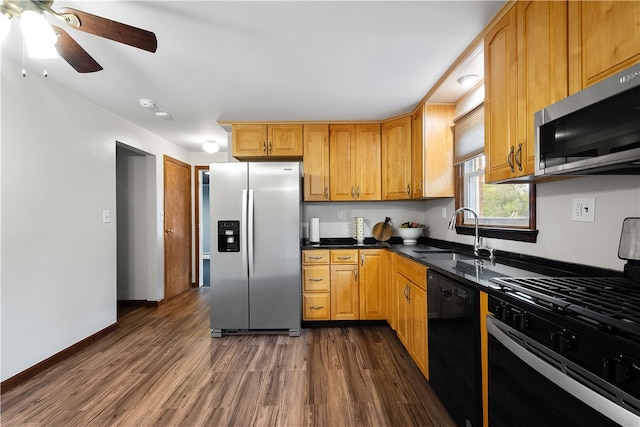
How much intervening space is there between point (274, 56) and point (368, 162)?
68.4 inches

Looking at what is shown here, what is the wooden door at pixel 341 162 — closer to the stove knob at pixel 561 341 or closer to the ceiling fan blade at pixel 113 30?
the ceiling fan blade at pixel 113 30

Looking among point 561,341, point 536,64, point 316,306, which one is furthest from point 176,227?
point 561,341

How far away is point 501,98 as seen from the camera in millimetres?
1637

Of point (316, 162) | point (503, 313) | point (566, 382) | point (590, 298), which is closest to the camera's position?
point (566, 382)

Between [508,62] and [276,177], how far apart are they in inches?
83.8

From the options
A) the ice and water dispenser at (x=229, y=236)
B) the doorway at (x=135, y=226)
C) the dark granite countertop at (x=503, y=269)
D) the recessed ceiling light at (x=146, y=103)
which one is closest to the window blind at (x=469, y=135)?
the dark granite countertop at (x=503, y=269)

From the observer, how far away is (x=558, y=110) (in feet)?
3.73

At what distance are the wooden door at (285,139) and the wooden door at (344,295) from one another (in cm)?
140

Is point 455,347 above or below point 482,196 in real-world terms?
below

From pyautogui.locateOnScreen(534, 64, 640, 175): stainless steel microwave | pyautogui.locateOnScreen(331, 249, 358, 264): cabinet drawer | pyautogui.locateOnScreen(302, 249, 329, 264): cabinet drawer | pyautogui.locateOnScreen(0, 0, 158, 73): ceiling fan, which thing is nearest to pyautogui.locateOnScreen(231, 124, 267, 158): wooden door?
pyautogui.locateOnScreen(302, 249, 329, 264): cabinet drawer

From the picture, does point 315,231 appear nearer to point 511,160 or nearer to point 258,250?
point 258,250

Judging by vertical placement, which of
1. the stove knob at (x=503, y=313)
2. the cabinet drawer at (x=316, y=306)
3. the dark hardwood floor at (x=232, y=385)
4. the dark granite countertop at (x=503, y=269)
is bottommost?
the dark hardwood floor at (x=232, y=385)

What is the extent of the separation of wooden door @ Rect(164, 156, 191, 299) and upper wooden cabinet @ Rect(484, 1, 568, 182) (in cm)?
409

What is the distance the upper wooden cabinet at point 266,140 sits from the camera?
3.40m
